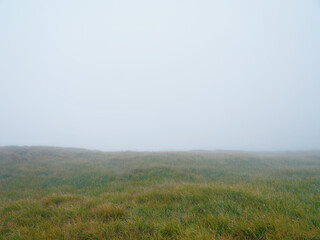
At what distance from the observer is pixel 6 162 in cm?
1780

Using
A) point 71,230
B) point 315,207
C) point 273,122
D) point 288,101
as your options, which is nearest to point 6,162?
point 71,230

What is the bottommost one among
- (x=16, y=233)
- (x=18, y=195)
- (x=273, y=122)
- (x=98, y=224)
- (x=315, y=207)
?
(x=18, y=195)

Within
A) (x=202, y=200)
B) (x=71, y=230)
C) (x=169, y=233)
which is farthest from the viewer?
(x=202, y=200)

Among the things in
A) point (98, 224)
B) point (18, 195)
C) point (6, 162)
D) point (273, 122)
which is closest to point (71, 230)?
point (98, 224)

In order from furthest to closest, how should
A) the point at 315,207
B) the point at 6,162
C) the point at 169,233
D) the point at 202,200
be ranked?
1. the point at 6,162
2. the point at 202,200
3. the point at 315,207
4. the point at 169,233

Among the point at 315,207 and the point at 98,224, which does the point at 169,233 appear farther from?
the point at 315,207

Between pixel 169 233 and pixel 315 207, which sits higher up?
pixel 315 207

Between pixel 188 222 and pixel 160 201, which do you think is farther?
pixel 160 201

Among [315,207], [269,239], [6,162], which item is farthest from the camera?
[6,162]

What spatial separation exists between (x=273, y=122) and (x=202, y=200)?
172581 mm

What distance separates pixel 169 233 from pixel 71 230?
2.31 meters

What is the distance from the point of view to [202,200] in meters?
5.37

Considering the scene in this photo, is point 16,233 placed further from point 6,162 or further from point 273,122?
point 273,122

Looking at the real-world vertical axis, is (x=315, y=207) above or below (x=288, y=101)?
below
